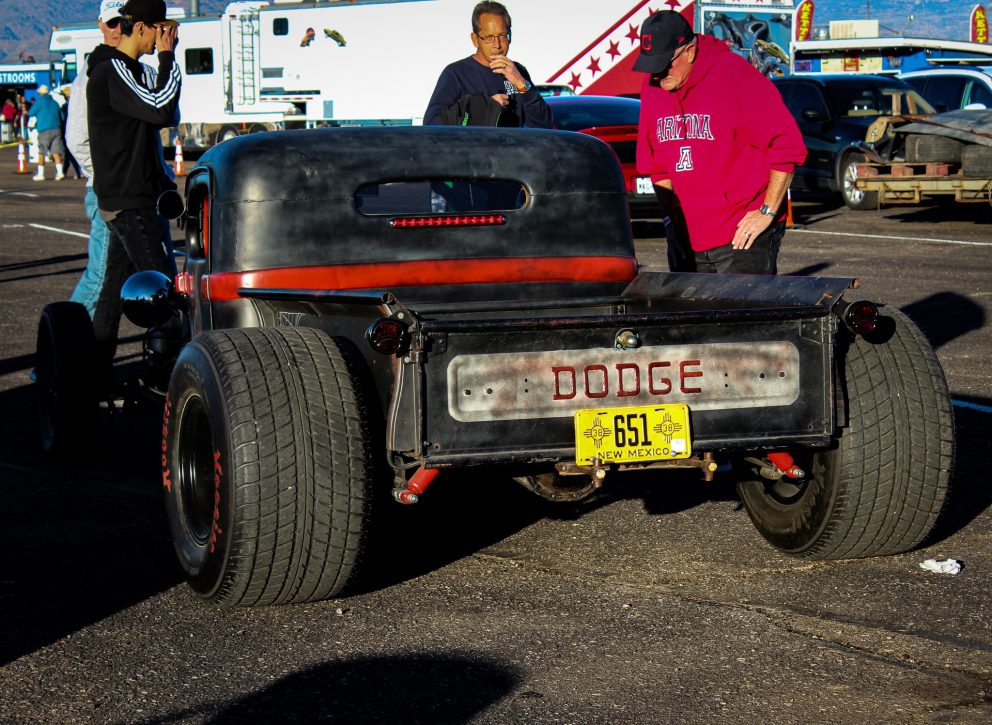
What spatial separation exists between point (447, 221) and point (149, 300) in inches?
55.9

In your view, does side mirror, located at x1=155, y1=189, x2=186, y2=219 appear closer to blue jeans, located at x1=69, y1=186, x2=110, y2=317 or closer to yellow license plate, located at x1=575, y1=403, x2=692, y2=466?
blue jeans, located at x1=69, y1=186, x2=110, y2=317

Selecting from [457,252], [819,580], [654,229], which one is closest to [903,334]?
[819,580]

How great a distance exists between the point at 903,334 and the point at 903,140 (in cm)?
1442

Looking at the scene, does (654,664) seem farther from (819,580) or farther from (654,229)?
(654,229)

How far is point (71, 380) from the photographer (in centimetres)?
664

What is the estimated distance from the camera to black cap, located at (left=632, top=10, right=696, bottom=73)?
6.14 metres

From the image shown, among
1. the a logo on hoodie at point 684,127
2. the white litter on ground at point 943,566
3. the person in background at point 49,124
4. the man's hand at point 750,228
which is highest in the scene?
the person in background at point 49,124

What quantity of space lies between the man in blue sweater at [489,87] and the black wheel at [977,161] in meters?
10.9

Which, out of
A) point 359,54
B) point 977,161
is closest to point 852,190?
point 977,161

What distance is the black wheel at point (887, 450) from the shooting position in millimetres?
4633

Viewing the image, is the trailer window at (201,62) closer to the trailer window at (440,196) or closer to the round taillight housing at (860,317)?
the trailer window at (440,196)

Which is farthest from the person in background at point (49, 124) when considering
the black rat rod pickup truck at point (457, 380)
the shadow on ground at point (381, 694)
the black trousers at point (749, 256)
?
the shadow on ground at point (381, 694)

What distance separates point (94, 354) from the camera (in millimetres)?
6730

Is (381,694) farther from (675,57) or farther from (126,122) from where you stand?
(126,122)
